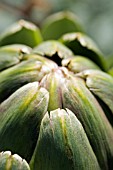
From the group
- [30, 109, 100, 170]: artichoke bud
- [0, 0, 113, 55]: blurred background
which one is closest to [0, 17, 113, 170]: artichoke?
[30, 109, 100, 170]: artichoke bud

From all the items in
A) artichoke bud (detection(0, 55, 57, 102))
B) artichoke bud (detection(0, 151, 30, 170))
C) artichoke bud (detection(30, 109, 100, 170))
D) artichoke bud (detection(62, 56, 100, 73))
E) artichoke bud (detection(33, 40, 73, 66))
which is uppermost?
artichoke bud (detection(33, 40, 73, 66))

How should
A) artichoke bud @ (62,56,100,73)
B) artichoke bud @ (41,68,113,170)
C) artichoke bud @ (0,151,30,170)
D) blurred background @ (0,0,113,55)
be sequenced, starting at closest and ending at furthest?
artichoke bud @ (0,151,30,170), artichoke bud @ (41,68,113,170), artichoke bud @ (62,56,100,73), blurred background @ (0,0,113,55)

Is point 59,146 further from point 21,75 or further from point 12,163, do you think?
point 21,75

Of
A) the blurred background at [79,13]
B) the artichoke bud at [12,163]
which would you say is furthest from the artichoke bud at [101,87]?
the blurred background at [79,13]

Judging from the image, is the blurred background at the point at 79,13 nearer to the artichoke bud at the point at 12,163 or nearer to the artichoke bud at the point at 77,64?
the artichoke bud at the point at 77,64

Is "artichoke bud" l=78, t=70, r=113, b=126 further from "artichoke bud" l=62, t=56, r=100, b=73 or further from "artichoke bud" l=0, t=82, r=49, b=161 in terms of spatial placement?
"artichoke bud" l=0, t=82, r=49, b=161

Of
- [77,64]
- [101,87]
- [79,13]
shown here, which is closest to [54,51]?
[77,64]

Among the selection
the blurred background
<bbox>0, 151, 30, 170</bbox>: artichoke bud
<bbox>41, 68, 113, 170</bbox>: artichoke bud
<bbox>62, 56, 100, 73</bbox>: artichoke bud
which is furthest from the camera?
the blurred background
